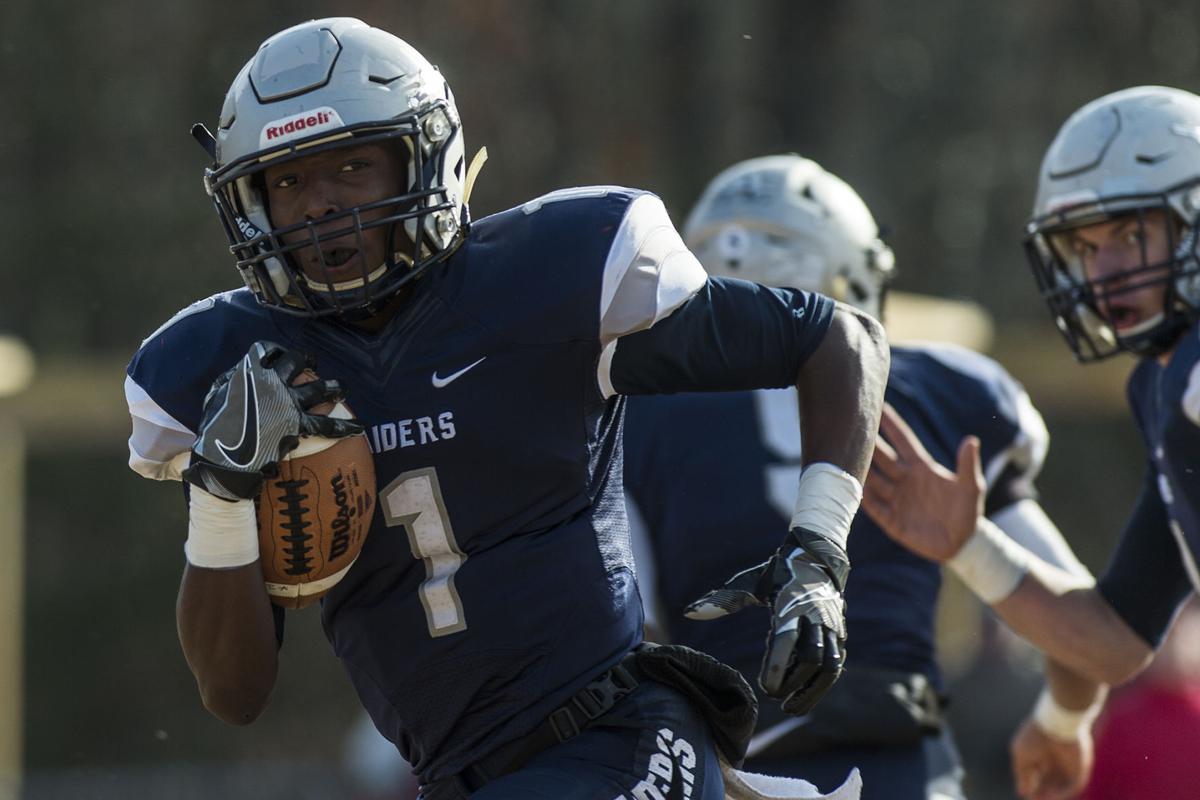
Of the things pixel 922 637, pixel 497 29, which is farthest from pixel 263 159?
pixel 497 29

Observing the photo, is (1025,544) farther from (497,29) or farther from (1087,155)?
(497,29)

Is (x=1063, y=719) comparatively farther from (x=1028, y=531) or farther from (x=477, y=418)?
(x=477, y=418)

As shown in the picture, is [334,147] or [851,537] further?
[851,537]

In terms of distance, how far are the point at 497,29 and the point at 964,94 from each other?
10.6ft

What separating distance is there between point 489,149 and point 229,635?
950 centimetres

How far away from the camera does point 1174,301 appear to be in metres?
4.38

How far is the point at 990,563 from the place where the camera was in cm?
446

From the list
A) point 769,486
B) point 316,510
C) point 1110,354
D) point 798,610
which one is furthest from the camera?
point 1110,354

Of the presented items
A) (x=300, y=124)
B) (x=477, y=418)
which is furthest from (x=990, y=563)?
(x=300, y=124)

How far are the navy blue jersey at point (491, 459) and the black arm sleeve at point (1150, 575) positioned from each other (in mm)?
1469

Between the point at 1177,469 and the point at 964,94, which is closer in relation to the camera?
the point at 1177,469

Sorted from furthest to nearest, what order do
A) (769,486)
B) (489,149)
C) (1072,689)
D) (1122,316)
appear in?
(489,149)
(1072,689)
(1122,316)
(769,486)

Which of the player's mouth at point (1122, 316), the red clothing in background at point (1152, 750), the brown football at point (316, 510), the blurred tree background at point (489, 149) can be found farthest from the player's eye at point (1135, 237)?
the blurred tree background at point (489, 149)

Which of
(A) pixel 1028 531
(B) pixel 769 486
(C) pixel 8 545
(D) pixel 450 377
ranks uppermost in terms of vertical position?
(D) pixel 450 377
